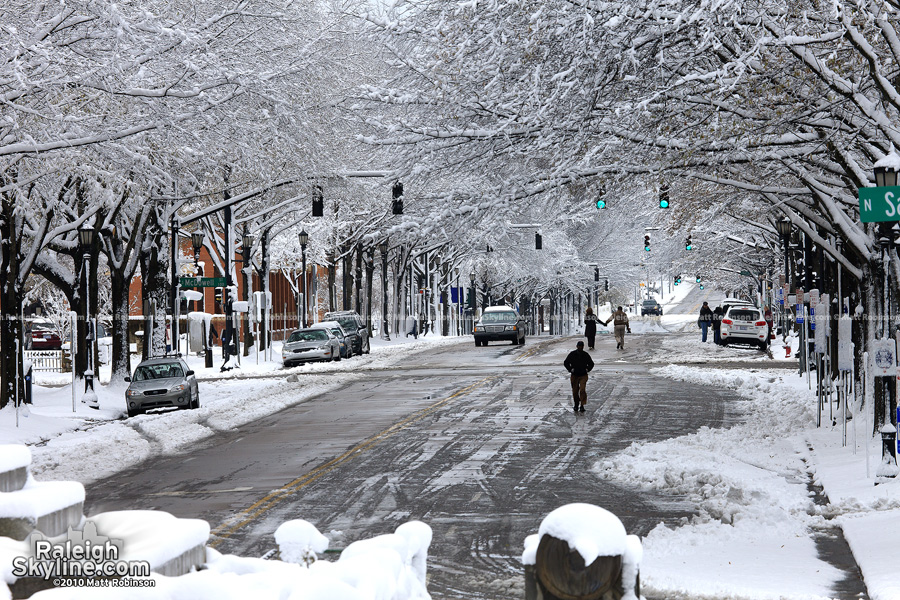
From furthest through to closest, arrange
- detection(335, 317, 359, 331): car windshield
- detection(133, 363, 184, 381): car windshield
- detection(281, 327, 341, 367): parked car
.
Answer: detection(335, 317, 359, 331): car windshield < detection(281, 327, 341, 367): parked car < detection(133, 363, 184, 381): car windshield

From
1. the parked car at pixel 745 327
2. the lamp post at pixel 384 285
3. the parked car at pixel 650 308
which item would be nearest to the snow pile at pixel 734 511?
the parked car at pixel 745 327

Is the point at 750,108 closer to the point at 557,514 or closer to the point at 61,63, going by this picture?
the point at 61,63

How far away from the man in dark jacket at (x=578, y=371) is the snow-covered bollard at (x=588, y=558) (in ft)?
60.7

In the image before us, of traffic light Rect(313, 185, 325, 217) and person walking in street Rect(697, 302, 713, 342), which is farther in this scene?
person walking in street Rect(697, 302, 713, 342)

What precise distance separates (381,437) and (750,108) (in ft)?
29.6

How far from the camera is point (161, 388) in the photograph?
27.7 m

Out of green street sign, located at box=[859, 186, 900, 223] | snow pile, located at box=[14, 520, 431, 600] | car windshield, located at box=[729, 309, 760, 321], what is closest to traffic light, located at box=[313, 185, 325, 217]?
green street sign, located at box=[859, 186, 900, 223]

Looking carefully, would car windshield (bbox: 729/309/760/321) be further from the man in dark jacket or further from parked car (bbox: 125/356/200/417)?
parked car (bbox: 125/356/200/417)

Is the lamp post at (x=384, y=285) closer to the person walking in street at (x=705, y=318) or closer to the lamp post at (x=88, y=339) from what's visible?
the person walking in street at (x=705, y=318)

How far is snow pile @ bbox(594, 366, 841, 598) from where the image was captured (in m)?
10.2

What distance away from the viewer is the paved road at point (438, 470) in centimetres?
1234

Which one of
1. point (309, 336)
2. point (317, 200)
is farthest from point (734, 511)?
point (309, 336)

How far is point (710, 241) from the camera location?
2832 inches

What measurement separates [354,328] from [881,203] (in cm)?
3859
